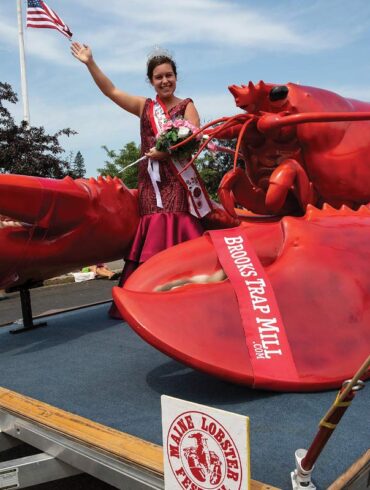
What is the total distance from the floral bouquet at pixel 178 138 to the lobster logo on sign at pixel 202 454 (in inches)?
70.8

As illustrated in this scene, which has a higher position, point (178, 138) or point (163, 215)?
point (178, 138)

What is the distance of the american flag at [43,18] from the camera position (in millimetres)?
3222

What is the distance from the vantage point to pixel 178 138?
2.67 m

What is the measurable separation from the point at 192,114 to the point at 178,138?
1.06 ft

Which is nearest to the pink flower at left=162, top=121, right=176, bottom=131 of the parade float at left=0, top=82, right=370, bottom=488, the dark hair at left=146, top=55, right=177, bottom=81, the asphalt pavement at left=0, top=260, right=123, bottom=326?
the dark hair at left=146, top=55, right=177, bottom=81

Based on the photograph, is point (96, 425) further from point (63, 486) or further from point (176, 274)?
point (63, 486)

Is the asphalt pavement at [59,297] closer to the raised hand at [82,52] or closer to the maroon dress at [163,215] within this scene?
the maroon dress at [163,215]

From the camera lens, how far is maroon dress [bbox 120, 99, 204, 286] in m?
2.91

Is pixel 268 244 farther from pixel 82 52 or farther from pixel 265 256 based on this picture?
pixel 82 52

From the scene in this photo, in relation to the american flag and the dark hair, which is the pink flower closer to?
the dark hair

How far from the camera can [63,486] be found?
88.4 inches

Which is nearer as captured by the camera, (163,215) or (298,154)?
(298,154)

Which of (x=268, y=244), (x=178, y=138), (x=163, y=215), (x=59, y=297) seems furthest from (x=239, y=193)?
(x=59, y=297)

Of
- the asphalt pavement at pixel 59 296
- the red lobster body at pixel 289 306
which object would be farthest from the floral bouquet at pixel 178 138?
the asphalt pavement at pixel 59 296
